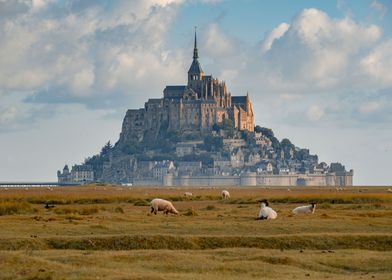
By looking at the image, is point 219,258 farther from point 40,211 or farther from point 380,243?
point 40,211

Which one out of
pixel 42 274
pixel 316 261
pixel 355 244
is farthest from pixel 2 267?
pixel 355 244

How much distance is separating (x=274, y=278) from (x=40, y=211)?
24.5 m

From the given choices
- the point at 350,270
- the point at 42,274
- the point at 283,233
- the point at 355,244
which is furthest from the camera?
the point at 283,233

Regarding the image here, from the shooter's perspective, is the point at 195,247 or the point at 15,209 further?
the point at 15,209

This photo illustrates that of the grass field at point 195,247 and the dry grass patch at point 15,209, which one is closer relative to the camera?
the grass field at point 195,247

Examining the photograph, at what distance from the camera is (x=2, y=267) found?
24797 mm

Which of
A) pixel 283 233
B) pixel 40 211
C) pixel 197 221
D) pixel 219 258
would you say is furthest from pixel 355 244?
pixel 40 211

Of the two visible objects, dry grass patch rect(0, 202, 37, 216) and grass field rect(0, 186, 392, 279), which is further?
dry grass patch rect(0, 202, 37, 216)

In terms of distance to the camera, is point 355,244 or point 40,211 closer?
point 355,244

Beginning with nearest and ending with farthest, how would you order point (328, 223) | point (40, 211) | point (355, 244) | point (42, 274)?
point (42, 274) < point (355, 244) < point (328, 223) < point (40, 211)

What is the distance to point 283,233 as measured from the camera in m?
33.8

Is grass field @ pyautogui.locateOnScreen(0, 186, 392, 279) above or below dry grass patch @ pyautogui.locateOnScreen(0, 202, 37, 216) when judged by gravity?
below

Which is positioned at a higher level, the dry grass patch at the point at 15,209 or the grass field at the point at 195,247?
the dry grass patch at the point at 15,209

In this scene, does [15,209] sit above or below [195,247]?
above
